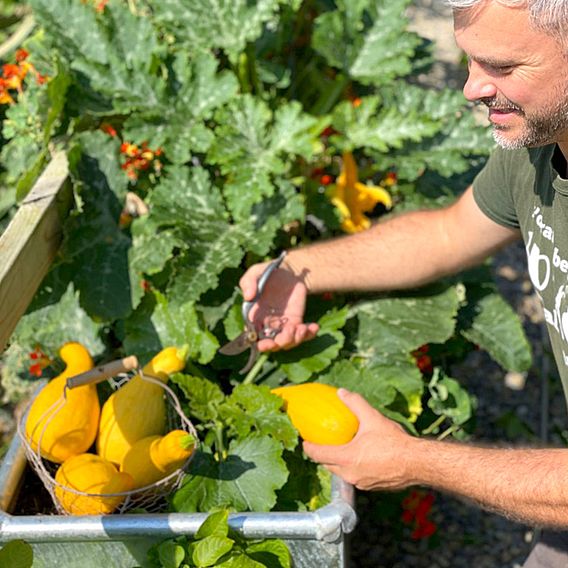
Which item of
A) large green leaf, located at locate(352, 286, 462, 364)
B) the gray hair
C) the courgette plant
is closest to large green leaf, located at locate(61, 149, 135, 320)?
the courgette plant

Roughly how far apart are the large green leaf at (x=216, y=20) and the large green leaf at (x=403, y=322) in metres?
0.88

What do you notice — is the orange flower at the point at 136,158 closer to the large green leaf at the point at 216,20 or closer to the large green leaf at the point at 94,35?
the large green leaf at the point at 94,35

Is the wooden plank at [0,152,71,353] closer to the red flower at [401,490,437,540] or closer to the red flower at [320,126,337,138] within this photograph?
the red flower at [320,126,337,138]

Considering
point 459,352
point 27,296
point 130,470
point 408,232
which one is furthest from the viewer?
point 459,352

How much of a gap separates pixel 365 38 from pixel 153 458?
1.66m

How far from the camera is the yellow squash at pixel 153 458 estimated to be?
77.9 inches

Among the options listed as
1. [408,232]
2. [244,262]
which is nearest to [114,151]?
[244,262]

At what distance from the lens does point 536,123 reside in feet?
5.55

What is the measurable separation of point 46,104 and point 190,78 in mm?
412

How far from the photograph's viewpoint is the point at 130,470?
6.73 feet

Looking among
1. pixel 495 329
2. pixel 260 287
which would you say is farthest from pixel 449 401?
pixel 260 287

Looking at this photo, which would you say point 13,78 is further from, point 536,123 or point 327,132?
point 536,123

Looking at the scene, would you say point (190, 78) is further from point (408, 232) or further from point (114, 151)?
point (408, 232)

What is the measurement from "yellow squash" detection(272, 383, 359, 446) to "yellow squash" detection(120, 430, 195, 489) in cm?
29
